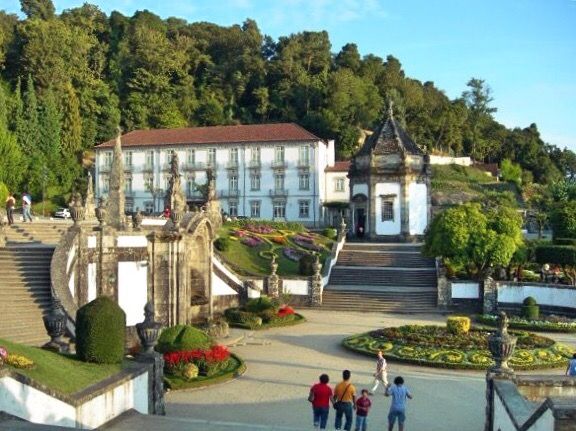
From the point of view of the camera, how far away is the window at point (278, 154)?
65500 millimetres

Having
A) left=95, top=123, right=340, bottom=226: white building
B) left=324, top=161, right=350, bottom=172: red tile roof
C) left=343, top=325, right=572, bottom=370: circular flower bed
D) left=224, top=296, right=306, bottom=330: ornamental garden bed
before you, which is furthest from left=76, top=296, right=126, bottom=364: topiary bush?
left=324, top=161, right=350, bottom=172: red tile roof

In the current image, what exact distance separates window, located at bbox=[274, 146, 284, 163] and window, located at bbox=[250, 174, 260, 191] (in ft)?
8.36

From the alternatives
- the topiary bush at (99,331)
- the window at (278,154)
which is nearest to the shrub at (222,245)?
the topiary bush at (99,331)

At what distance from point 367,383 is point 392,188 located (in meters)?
30.5

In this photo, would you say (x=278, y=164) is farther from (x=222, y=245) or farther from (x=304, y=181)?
(x=222, y=245)

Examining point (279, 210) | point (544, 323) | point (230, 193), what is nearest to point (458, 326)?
point (544, 323)

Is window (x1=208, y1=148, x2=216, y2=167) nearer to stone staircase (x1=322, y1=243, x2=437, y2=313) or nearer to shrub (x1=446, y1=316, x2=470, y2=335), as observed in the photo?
stone staircase (x1=322, y1=243, x2=437, y2=313)

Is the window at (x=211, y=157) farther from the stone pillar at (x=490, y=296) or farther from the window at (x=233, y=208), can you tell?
the stone pillar at (x=490, y=296)

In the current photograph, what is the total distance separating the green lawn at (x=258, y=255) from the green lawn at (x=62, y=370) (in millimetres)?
23503

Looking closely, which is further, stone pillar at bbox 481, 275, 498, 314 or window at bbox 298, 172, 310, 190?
window at bbox 298, 172, 310, 190

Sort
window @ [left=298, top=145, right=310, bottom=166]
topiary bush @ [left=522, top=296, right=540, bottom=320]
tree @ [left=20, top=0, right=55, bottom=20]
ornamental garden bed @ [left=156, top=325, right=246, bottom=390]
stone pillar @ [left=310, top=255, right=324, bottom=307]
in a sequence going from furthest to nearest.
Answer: tree @ [left=20, top=0, right=55, bottom=20] < window @ [left=298, top=145, right=310, bottom=166] < stone pillar @ [left=310, top=255, right=324, bottom=307] < topiary bush @ [left=522, top=296, right=540, bottom=320] < ornamental garden bed @ [left=156, top=325, right=246, bottom=390]

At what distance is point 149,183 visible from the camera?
68.8 m

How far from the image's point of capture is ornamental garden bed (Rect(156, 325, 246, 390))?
1752 centimetres

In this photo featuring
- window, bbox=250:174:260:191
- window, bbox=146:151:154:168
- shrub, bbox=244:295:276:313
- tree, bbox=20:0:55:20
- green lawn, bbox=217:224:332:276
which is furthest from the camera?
tree, bbox=20:0:55:20
